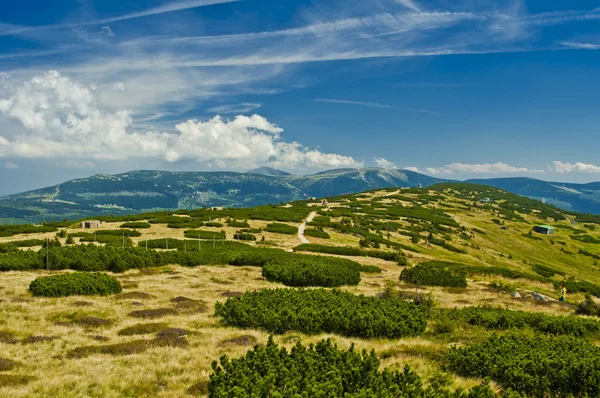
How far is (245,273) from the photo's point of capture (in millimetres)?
40062

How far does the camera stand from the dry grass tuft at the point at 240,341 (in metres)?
15.2

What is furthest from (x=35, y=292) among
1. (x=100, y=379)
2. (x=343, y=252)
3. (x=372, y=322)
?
(x=343, y=252)

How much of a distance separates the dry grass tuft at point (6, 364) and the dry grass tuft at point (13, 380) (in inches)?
45.4

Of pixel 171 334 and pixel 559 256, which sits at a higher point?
pixel 171 334

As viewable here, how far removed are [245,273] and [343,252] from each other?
2659 centimetres

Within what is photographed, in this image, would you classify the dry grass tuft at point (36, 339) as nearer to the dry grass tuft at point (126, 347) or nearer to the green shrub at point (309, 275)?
the dry grass tuft at point (126, 347)

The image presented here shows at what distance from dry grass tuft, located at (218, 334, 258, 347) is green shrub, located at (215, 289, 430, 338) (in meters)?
1.88

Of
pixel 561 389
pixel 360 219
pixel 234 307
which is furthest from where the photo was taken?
pixel 360 219

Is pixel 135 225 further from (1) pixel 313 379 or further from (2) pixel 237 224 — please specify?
(1) pixel 313 379

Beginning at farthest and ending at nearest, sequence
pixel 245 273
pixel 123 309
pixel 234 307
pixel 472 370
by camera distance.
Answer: pixel 245 273 < pixel 123 309 < pixel 234 307 < pixel 472 370

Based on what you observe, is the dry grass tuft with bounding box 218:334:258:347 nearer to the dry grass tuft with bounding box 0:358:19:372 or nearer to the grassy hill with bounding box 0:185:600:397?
the grassy hill with bounding box 0:185:600:397

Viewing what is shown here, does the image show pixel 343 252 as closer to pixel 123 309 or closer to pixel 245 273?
pixel 245 273

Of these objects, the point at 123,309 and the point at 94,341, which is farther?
the point at 123,309

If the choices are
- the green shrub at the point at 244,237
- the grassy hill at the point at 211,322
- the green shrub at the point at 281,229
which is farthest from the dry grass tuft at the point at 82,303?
the green shrub at the point at 281,229
